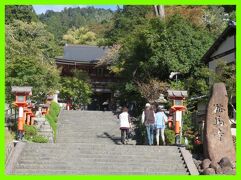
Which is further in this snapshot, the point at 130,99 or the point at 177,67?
the point at 130,99

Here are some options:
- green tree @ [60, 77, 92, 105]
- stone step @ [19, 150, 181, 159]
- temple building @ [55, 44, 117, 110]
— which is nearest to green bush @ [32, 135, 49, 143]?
stone step @ [19, 150, 181, 159]

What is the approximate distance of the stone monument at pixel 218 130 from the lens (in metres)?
15.5

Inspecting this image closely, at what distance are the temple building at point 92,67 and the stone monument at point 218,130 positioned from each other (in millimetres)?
22408

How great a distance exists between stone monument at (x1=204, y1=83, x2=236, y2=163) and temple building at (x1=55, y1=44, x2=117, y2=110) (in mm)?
22408

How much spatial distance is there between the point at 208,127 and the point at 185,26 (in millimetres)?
11604

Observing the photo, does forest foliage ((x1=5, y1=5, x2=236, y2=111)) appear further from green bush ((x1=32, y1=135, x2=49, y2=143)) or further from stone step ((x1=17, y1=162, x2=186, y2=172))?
stone step ((x1=17, y1=162, x2=186, y2=172))

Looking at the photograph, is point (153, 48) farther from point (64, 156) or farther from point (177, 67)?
point (64, 156)

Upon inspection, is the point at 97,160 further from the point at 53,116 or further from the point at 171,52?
the point at 171,52

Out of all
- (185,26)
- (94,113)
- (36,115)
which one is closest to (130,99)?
(94,113)

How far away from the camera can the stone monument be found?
15.5 metres

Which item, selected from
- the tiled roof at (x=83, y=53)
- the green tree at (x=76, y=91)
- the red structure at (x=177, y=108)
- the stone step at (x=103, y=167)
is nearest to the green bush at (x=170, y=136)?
the red structure at (x=177, y=108)

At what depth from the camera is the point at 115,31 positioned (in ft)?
123

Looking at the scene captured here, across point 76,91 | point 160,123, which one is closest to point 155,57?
point 160,123

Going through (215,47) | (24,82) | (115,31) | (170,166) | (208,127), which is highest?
(115,31)
